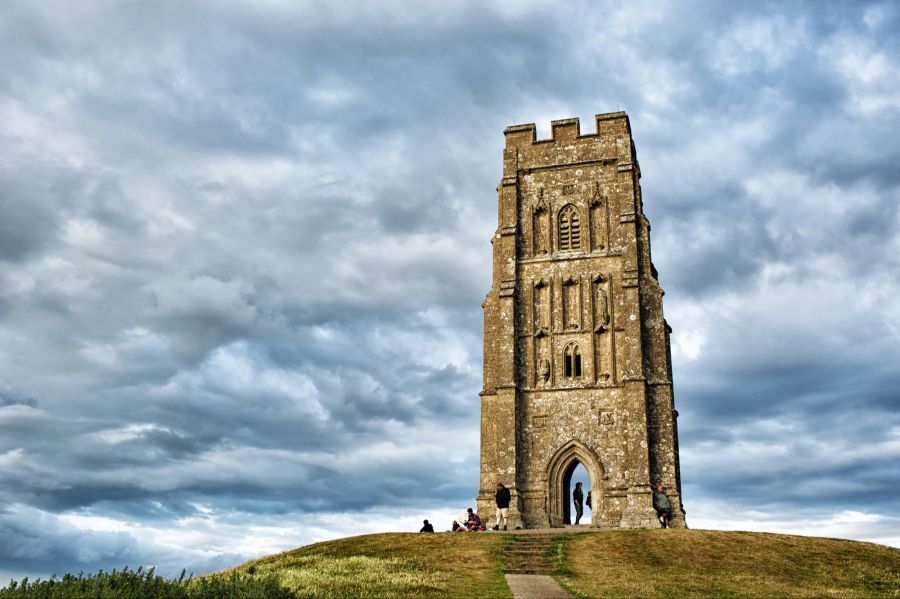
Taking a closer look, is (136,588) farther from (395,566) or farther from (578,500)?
(578,500)

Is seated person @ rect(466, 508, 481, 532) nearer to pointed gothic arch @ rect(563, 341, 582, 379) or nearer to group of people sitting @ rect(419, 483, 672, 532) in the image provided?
group of people sitting @ rect(419, 483, 672, 532)

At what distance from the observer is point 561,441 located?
124ft

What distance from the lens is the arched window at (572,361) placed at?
39.0 meters

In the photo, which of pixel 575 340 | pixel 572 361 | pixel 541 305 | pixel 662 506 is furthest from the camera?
pixel 541 305

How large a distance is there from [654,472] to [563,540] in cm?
934

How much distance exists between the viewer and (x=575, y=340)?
39.4 metres

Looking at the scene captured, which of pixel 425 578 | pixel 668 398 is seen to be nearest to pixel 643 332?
pixel 668 398

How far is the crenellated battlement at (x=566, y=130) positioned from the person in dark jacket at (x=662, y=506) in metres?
18.2

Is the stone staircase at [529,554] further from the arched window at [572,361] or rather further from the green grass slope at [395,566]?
the arched window at [572,361]

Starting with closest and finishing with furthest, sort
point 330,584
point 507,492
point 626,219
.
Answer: point 330,584, point 507,492, point 626,219

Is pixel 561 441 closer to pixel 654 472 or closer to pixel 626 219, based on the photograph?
pixel 654 472

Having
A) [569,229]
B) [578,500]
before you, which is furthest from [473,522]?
[569,229]

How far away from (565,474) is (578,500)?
133 cm

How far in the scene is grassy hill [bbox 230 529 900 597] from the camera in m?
20.5
